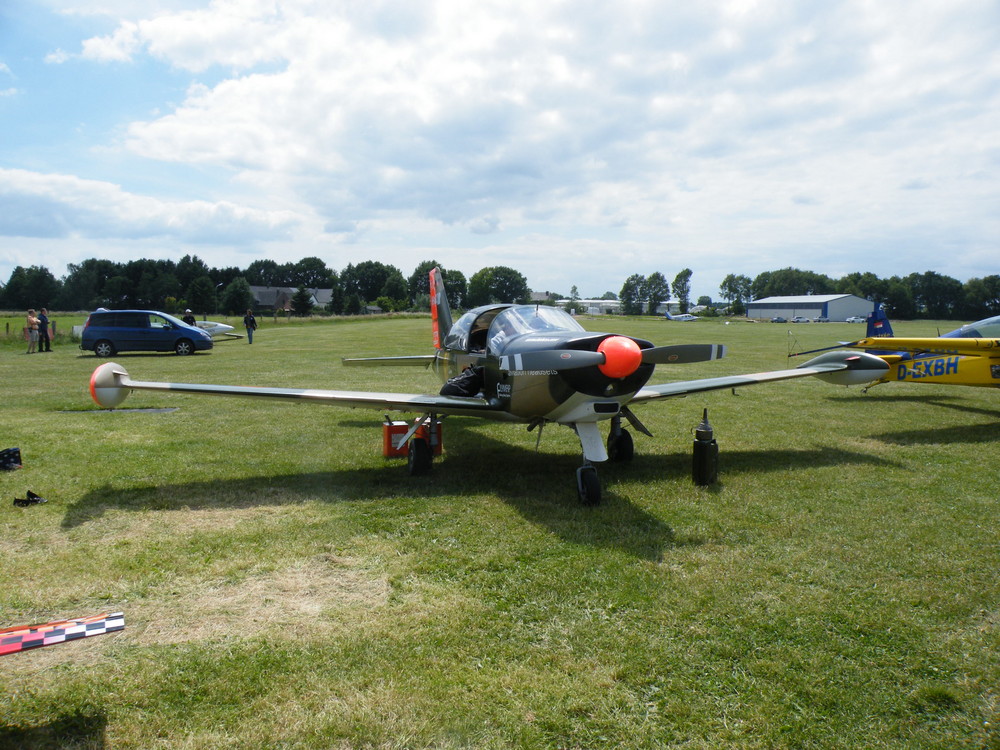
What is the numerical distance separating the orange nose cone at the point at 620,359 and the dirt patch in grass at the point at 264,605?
270 centimetres

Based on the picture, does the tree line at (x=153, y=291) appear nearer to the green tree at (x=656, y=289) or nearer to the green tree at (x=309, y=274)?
the green tree at (x=309, y=274)

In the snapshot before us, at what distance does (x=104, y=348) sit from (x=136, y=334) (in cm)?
115

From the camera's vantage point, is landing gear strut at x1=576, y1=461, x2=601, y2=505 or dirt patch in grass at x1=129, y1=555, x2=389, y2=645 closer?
dirt patch in grass at x1=129, y1=555, x2=389, y2=645

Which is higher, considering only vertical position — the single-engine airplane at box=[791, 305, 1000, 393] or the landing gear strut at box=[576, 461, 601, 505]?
the single-engine airplane at box=[791, 305, 1000, 393]

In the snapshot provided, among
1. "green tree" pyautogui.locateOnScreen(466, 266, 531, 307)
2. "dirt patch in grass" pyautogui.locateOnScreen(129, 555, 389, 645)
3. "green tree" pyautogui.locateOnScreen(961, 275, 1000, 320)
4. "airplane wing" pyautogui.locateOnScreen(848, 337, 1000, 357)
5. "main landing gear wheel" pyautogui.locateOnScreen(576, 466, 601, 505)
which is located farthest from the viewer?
"green tree" pyautogui.locateOnScreen(961, 275, 1000, 320)

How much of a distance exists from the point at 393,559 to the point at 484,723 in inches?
79.6

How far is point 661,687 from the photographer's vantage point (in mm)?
3164

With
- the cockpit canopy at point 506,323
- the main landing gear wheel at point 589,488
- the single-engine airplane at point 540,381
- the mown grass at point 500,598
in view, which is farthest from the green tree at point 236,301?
the main landing gear wheel at point 589,488

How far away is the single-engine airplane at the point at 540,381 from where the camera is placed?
577 cm

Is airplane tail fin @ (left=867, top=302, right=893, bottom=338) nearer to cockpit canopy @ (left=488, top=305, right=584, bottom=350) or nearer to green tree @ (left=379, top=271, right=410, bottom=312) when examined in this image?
cockpit canopy @ (left=488, top=305, right=584, bottom=350)

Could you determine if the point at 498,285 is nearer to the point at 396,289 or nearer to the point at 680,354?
the point at 680,354

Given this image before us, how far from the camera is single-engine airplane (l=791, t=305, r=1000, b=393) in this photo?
1052 centimetres

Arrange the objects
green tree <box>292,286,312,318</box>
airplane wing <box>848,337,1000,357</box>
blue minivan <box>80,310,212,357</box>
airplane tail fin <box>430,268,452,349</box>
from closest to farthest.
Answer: airplane wing <box>848,337,1000,357</box>, airplane tail fin <box>430,268,452,349</box>, blue minivan <box>80,310,212,357</box>, green tree <box>292,286,312,318</box>

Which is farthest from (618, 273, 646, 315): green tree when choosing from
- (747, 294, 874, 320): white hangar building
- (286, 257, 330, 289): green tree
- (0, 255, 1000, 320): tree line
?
(286, 257, 330, 289): green tree
